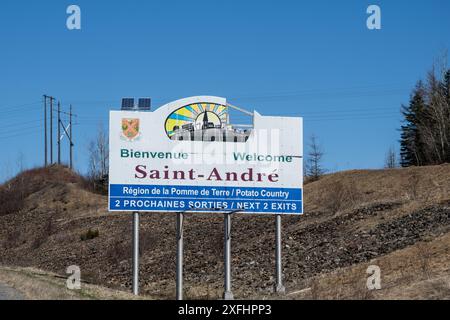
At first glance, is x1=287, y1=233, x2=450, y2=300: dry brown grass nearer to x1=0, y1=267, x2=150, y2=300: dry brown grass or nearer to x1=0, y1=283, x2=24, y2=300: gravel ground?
x1=0, y1=267, x2=150, y2=300: dry brown grass

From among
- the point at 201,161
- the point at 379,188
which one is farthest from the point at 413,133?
the point at 201,161

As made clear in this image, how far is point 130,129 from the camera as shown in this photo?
21250 mm

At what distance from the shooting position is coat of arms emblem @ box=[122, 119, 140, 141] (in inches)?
834

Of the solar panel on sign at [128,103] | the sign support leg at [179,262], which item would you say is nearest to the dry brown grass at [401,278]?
the sign support leg at [179,262]

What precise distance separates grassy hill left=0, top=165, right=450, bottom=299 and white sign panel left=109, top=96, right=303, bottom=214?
9.74ft

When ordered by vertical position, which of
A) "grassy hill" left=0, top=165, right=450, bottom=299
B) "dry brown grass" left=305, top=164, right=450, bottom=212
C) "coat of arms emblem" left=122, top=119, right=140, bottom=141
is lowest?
"grassy hill" left=0, top=165, right=450, bottom=299

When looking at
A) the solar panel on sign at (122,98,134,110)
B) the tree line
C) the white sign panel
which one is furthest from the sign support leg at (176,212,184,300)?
the tree line

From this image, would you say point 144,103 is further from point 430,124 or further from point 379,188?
point 430,124

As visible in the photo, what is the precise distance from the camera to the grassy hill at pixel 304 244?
71.2 feet

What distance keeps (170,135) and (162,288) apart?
9671 millimetres

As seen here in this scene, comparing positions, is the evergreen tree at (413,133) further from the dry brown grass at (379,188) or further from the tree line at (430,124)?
the dry brown grass at (379,188)
